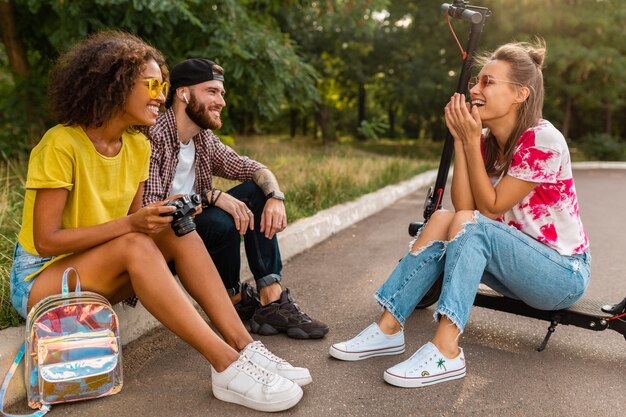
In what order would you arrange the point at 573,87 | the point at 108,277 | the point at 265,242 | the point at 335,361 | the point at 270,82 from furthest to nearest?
the point at 573,87, the point at 270,82, the point at 265,242, the point at 335,361, the point at 108,277

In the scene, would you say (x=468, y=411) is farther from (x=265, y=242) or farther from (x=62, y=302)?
(x=62, y=302)

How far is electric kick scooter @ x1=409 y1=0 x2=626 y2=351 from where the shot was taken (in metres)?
2.95

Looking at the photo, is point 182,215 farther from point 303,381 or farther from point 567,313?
point 567,313

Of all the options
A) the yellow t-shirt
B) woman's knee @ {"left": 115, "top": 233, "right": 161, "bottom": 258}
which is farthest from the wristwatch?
woman's knee @ {"left": 115, "top": 233, "right": 161, "bottom": 258}

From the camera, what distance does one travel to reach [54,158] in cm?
245

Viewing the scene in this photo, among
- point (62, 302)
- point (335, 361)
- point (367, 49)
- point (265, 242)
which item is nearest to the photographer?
point (62, 302)

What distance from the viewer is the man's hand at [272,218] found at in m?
3.36

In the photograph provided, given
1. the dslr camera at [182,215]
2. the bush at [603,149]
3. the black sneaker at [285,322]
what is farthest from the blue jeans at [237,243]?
the bush at [603,149]

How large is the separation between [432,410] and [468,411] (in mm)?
150

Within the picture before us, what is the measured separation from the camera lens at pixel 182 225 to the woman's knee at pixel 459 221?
3.99 feet

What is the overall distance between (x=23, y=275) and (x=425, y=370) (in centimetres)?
183

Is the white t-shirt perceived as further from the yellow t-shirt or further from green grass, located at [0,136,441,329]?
green grass, located at [0,136,441,329]

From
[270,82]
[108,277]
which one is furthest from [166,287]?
[270,82]

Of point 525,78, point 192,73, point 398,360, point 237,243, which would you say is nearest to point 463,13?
point 525,78
